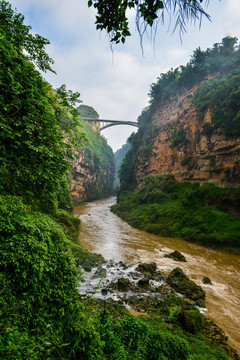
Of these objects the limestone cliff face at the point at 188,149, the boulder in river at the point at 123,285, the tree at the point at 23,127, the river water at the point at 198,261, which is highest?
the limestone cliff face at the point at 188,149

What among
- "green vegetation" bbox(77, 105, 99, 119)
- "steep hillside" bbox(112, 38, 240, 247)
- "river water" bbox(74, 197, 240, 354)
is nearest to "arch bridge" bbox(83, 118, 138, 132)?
"green vegetation" bbox(77, 105, 99, 119)

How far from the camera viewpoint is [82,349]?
1962 millimetres

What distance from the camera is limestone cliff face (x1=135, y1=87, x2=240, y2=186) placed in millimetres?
19266

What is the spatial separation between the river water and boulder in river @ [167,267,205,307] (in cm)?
34

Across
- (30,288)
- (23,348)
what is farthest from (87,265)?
(23,348)

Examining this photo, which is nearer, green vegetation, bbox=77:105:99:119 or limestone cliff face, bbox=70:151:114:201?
limestone cliff face, bbox=70:151:114:201

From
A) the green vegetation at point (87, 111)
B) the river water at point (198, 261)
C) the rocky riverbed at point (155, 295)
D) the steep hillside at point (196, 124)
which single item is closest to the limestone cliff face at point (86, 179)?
the steep hillside at point (196, 124)

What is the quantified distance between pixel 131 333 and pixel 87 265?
5.87 meters

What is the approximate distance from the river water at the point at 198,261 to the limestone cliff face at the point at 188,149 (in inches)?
384

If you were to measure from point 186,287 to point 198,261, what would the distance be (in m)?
4.83

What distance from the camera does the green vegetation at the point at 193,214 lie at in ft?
46.7

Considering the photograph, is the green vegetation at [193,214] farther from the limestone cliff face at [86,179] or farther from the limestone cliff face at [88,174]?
the limestone cliff face at [86,179]

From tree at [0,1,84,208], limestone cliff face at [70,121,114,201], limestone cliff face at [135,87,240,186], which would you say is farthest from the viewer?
limestone cliff face at [70,121,114,201]

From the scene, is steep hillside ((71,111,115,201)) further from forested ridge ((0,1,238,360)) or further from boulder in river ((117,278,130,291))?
forested ridge ((0,1,238,360))
